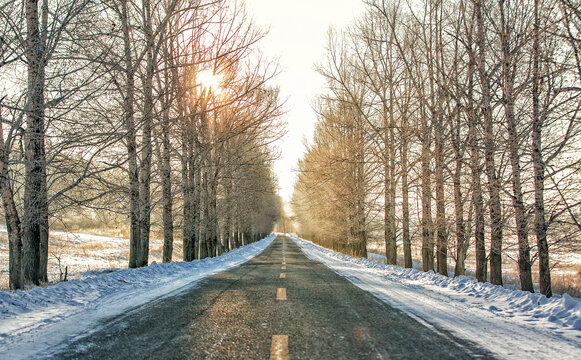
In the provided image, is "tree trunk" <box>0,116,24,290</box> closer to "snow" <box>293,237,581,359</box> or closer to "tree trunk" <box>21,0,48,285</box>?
"tree trunk" <box>21,0,48,285</box>

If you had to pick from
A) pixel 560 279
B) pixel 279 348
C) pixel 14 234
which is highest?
pixel 14 234

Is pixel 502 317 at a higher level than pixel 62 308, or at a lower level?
lower

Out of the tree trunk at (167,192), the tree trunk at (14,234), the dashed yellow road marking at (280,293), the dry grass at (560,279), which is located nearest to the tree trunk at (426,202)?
the dry grass at (560,279)

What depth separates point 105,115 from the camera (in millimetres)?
8617

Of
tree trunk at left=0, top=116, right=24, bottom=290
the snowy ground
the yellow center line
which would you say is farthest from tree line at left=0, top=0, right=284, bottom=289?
the yellow center line

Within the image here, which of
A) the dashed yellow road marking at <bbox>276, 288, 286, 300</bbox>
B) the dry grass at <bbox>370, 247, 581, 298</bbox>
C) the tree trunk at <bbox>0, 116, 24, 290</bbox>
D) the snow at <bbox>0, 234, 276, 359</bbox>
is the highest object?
the tree trunk at <bbox>0, 116, 24, 290</bbox>

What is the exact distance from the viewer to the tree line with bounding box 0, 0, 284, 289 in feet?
21.0

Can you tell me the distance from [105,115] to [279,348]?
7278mm

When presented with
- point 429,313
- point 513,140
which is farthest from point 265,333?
point 513,140

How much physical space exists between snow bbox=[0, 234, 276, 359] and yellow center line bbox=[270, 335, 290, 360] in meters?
2.07

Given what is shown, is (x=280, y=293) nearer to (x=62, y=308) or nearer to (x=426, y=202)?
(x=62, y=308)

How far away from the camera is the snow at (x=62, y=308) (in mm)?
3791

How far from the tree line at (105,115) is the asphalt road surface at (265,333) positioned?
305 centimetres

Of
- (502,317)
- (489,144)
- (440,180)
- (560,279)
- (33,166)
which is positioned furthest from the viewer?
(560,279)
